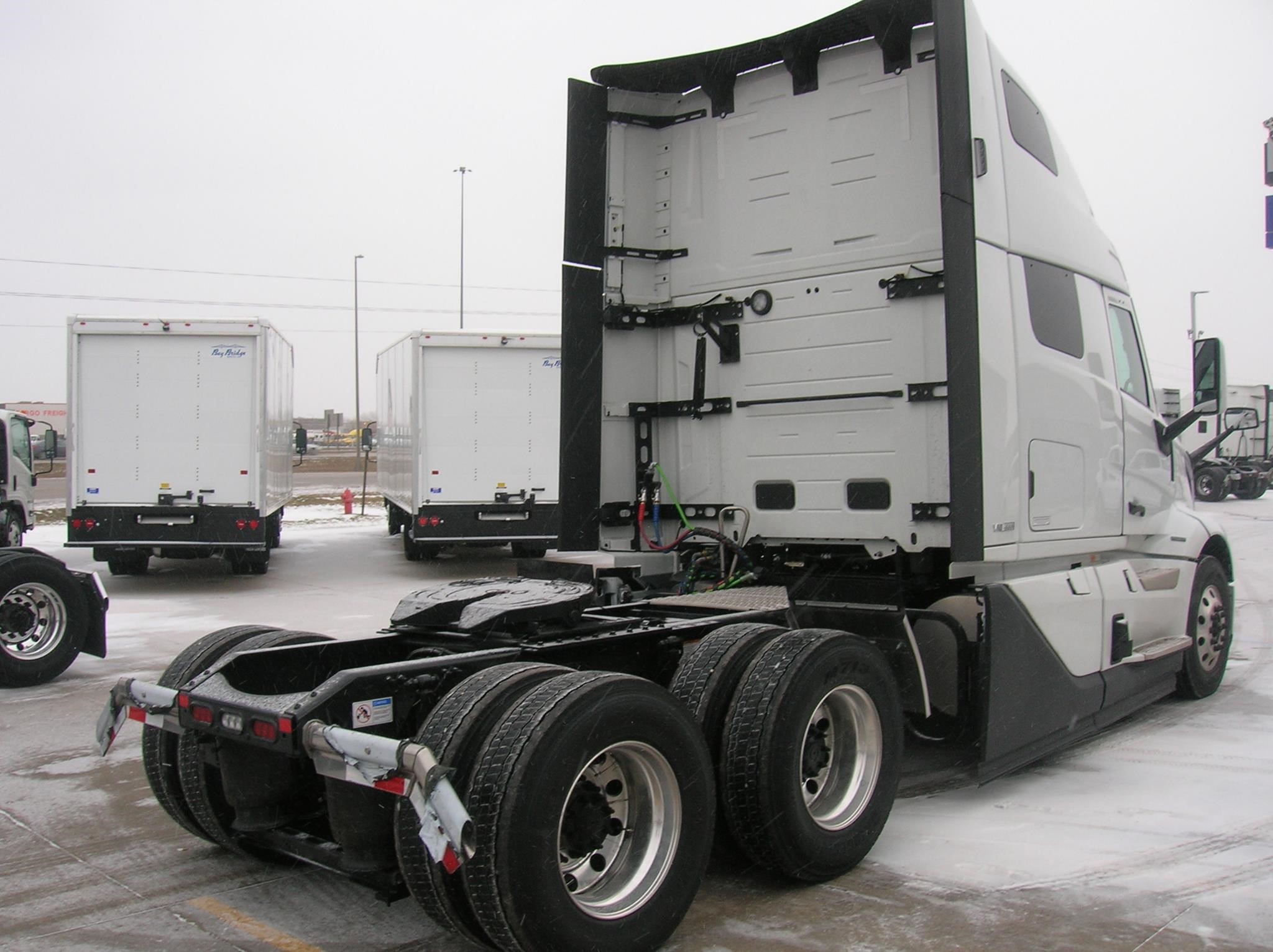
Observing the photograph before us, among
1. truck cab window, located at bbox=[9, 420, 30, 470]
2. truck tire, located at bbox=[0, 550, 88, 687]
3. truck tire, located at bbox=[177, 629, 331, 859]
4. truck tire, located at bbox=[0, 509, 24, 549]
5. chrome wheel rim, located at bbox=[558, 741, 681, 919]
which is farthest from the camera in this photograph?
truck cab window, located at bbox=[9, 420, 30, 470]

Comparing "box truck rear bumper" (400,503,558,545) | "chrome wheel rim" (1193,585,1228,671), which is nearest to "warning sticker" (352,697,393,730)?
"chrome wheel rim" (1193,585,1228,671)

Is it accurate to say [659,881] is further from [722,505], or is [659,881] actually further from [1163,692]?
[1163,692]

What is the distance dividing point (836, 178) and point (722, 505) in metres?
1.89

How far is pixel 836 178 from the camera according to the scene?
591 cm

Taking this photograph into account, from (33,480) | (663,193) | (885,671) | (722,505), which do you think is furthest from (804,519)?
(33,480)

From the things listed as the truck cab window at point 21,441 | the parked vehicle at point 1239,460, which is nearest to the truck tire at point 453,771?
the truck cab window at point 21,441

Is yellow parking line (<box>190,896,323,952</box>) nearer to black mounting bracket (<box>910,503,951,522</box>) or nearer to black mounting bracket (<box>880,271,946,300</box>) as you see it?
black mounting bracket (<box>910,503,951,522</box>)

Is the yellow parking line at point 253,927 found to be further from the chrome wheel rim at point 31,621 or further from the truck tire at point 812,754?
the chrome wheel rim at point 31,621

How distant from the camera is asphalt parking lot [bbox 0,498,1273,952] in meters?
3.75

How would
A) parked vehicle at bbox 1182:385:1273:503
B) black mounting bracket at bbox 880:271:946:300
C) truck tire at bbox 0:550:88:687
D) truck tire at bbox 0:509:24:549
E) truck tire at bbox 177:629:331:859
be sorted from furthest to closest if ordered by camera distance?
parked vehicle at bbox 1182:385:1273:503, truck tire at bbox 0:509:24:549, truck tire at bbox 0:550:88:687, black mounting bracket at bbox 880:271:946:300, truck tire at bbox 177:629:331:859

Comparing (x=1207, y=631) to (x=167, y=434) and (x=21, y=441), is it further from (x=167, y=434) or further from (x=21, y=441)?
(x=21, y=441)

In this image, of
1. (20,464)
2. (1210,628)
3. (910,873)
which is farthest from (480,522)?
(910,873)

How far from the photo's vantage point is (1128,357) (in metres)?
6.80

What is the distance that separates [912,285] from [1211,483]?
2946cm
